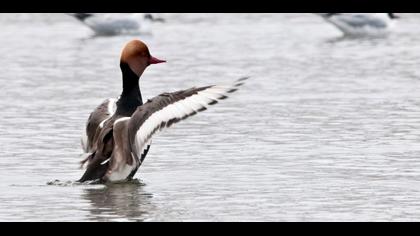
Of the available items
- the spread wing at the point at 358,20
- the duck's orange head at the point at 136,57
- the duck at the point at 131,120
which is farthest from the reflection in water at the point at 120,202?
the spread wing at the point at 358,20

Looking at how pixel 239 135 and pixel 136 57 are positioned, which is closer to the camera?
pixel 136 57

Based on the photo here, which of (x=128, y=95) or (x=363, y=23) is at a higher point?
(x=128, y=95)

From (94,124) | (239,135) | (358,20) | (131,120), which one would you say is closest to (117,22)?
(358,20)

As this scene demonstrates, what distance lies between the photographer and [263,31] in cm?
2734

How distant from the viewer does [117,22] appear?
28.8 metres

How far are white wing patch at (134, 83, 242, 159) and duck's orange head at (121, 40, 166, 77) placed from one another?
0.86 meters

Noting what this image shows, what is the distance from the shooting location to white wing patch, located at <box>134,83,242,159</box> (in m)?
9.84

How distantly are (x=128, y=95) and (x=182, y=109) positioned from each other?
2.83 feet

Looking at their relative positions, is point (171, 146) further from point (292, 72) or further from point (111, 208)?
point (292, 72)

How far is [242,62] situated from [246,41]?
4.30 m

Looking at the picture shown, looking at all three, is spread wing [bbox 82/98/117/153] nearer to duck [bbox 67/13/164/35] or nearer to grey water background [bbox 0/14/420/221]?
grey water background [bbox 0/14/420/221]

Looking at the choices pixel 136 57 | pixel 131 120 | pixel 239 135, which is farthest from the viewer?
pixel 239 135

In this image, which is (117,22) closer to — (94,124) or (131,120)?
(94,124)
